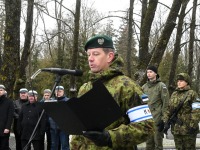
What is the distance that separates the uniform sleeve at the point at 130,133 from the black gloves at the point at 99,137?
49 mm

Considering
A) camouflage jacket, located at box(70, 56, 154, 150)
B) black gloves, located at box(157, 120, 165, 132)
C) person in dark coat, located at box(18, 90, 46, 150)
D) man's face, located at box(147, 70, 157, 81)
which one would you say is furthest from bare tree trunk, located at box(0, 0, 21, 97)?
camouflage jacket, located at box(70, 56, 154, 150)

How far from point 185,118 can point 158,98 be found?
3.43ft

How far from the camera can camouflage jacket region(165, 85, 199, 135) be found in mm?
7012

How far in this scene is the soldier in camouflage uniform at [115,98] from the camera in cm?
260

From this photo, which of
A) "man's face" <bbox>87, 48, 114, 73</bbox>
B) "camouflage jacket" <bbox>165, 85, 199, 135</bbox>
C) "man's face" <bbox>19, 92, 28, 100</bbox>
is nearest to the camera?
"man's face" <bbox>87, 48, 114, 73</bbox>

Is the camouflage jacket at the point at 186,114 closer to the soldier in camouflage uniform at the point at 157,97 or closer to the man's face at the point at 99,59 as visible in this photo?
the soldier in camouflage uniform at the point at 157,97

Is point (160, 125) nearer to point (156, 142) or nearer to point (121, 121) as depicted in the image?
point (156, 142)

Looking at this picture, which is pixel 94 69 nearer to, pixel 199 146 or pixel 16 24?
pixel 199 146

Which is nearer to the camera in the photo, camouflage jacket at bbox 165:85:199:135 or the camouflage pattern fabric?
camouflage jacket at bbox 165:85:199:135

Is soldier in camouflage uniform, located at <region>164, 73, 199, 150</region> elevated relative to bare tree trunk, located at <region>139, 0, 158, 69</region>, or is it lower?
lower

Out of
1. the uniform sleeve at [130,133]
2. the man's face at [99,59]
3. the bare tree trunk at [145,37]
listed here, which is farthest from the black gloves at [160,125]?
the uniform sleeve at [130,133]

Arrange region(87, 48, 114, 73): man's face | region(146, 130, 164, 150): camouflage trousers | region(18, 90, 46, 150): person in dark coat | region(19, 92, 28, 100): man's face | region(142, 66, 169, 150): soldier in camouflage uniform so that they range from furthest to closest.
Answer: region(19, 92, 28, 100): man's face → region(18, 90, 46, 150): person in dark coat → region(146, 130, 164, 150): camouflage trousers → region(142, 66, 169, 150): soldier in camouflage uniform → region(87, 48, 114, 73): man's face

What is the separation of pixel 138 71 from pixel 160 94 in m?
3.50

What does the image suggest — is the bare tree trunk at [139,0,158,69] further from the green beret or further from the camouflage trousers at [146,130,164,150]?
the green beret
